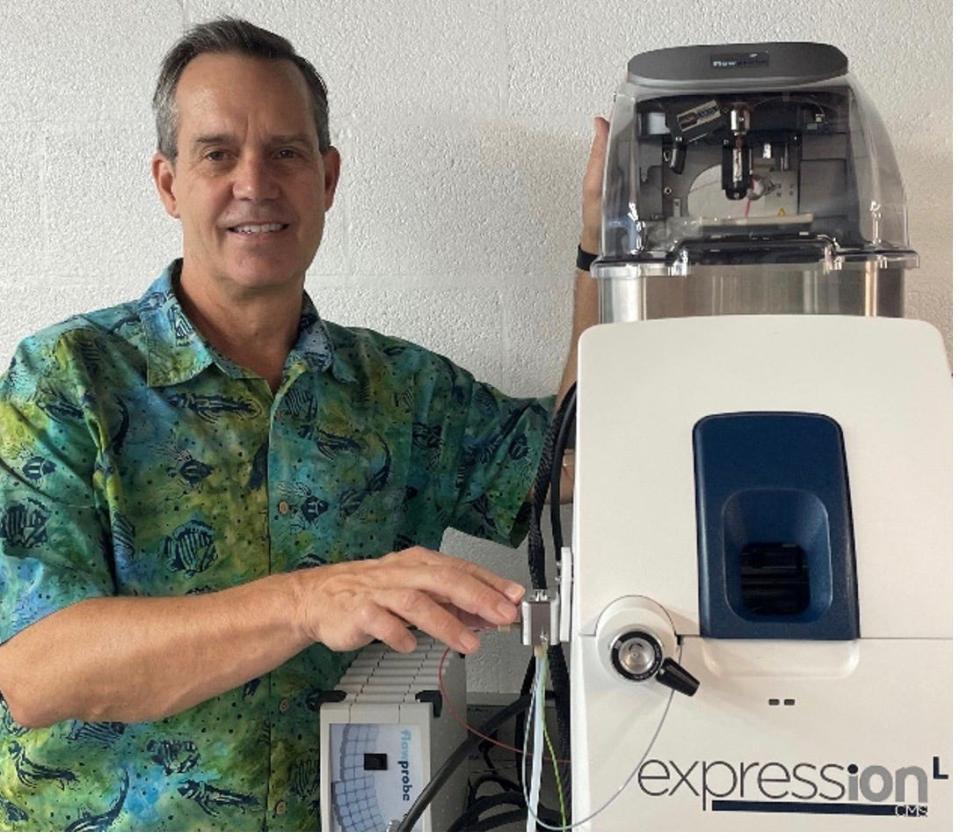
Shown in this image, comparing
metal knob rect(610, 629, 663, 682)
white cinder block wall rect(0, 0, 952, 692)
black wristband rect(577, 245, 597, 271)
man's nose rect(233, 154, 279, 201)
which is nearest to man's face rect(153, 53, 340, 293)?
man's nose rect(233, 154, 279, 201)

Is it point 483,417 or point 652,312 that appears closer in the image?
point 652,312

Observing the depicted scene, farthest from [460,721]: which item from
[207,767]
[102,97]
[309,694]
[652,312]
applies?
[102,97]

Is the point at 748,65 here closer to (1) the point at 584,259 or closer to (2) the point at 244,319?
(1) the point at 584,259

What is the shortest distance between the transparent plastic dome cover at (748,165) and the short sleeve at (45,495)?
677 millimetres

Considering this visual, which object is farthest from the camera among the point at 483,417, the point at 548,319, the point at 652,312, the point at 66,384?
the point at 548,319

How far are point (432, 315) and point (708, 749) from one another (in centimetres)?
101

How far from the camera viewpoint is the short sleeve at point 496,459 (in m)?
1.55

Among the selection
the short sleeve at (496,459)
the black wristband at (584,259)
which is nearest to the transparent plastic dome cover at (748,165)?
the black wristband at (584,259)

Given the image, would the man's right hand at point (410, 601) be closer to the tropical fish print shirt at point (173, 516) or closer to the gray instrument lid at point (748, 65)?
the tropical fish print shirt at point (173, 516)

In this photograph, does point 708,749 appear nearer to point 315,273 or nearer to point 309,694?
point 309,694

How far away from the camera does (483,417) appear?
159 cm

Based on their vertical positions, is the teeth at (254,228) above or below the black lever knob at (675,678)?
above

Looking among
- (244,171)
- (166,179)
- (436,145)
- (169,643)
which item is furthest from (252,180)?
(169,643)

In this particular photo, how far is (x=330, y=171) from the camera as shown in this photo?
160 cm
